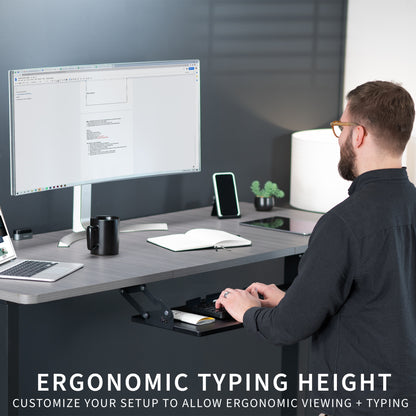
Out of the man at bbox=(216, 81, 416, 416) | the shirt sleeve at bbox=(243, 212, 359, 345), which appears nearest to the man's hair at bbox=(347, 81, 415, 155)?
the man at bbox=(216, 81, 416, 416)

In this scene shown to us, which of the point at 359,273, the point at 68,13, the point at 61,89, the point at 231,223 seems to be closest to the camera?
the point at 359,273

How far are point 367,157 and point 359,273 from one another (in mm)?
269

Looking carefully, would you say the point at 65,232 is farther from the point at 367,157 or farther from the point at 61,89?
the point at 367,157

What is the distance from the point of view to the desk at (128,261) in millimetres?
2271

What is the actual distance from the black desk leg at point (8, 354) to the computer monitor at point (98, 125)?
0.52 meters

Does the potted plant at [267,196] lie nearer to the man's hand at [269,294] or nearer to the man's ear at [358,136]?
the man's hand at [269,294]

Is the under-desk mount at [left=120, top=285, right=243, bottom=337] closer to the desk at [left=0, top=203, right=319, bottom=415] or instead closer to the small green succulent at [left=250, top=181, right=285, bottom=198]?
the desk at [left=0, top=203, right=319, bottom=415]

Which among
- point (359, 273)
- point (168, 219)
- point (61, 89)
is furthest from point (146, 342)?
point (359, 273)

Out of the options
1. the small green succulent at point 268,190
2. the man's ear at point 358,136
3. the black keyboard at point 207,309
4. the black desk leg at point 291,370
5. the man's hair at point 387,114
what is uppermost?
the man's hair at point 387,114

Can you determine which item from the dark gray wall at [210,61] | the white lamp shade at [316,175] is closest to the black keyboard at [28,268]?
the dark gray wall at [210,61]

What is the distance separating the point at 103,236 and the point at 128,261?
12cm

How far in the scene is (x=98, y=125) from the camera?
286cm

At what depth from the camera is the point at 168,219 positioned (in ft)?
10.6

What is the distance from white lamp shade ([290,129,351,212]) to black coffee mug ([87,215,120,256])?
3.74 feet
